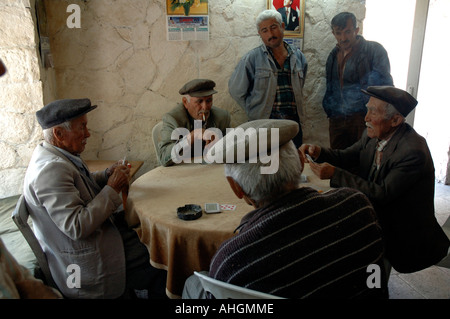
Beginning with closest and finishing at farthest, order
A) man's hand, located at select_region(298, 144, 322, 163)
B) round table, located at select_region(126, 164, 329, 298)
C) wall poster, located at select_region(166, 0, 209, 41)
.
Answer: round table, located at select_region(126, 164, 329, 298) → man's hand, located at select_region(298, 144, 322, 163) → wall poster, located at select_region(166, 0, 209, 41)

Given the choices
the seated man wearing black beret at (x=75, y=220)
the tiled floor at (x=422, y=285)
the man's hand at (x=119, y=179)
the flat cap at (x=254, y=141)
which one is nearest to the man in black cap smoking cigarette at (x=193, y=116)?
the man's hand at (x=119, y=179)

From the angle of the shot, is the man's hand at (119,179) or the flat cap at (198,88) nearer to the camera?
the man's hand at (119,179)

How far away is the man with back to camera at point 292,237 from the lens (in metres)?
1.14

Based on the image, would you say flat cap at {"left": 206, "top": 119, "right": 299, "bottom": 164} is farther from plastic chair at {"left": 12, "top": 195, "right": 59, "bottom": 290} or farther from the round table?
plastic chair at {"left": 12, "top": 195, "right": 59, "bottom": 290}

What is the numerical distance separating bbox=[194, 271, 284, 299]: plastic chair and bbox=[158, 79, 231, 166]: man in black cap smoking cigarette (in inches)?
68.8

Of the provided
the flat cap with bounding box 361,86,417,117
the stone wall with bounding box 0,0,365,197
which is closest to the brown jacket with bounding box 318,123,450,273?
the flat cap with bounding box 361,86,417,117

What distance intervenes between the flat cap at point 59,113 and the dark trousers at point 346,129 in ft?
9.67

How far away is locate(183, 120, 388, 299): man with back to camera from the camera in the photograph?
114 cm

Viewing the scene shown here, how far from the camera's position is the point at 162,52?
12.3ft

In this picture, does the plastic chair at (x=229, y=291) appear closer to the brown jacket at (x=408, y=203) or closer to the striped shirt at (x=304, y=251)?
the striped shirt at (x=304, y=251)
